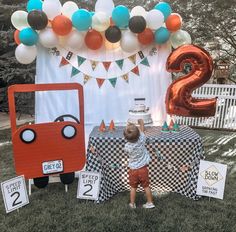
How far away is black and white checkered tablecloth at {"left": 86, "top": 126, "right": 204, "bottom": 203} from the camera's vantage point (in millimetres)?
3725

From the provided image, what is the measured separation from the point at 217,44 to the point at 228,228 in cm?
924

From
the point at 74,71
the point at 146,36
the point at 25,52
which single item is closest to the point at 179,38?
the point at 146,36

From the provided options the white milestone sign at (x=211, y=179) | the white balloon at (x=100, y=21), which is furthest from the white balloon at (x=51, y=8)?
the white milestone sign at (x=211, y=179)

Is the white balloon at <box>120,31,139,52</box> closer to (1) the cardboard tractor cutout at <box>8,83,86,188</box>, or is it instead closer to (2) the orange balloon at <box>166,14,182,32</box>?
(2) the orange balloon at <box>166,14,182,32</box>

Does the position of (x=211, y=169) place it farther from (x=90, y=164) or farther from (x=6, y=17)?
(x=6, y=17)

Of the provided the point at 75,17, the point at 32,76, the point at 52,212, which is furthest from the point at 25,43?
the point at 32,76

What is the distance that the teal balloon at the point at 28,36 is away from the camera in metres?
4.04

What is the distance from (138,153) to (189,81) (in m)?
1.31

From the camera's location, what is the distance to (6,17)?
7.14 m

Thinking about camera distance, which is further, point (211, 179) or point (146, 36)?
point (146, 36)

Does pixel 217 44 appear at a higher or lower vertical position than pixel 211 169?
higher

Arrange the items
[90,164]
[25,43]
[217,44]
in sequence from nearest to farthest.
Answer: [90,164]
[25,43]
[217,44]

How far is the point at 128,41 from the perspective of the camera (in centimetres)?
425

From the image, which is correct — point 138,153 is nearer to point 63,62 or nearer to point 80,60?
point 80,60
